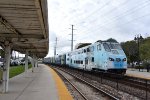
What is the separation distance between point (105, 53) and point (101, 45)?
135 cm

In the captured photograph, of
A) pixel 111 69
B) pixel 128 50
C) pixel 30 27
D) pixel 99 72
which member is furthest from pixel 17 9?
pixel 128 50

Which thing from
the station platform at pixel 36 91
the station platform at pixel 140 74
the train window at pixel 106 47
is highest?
→ the train window at pixel 106 47

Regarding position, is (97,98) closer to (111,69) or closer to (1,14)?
(1,14)

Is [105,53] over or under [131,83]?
over

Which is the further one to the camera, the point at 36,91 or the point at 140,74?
the point at 140,74

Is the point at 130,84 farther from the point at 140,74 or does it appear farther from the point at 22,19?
the point at 140,74

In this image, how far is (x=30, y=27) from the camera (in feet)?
55.7

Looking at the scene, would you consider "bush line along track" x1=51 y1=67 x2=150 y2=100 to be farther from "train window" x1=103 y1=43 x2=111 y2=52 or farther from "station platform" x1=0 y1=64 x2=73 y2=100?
"station platform" x1=0 y1=64 x2=73 y2=100

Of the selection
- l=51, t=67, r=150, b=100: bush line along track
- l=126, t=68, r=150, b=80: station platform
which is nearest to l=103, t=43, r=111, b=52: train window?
l=51, t=67, r=150, b=100: bush line along track

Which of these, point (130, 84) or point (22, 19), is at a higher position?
point (22, 19)

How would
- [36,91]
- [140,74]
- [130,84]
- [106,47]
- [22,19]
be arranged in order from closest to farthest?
1. [22,19]
2. [36,91]
3. [130,84]
4. [106,47]
5. [140,74]

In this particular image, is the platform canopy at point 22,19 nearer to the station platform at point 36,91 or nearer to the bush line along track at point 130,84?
the station platform at point 36,91

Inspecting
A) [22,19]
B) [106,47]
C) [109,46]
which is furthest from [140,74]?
[22,19]

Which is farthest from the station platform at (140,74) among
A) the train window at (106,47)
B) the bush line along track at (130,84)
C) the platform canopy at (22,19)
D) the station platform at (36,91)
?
the platform canopy at (22,19)
